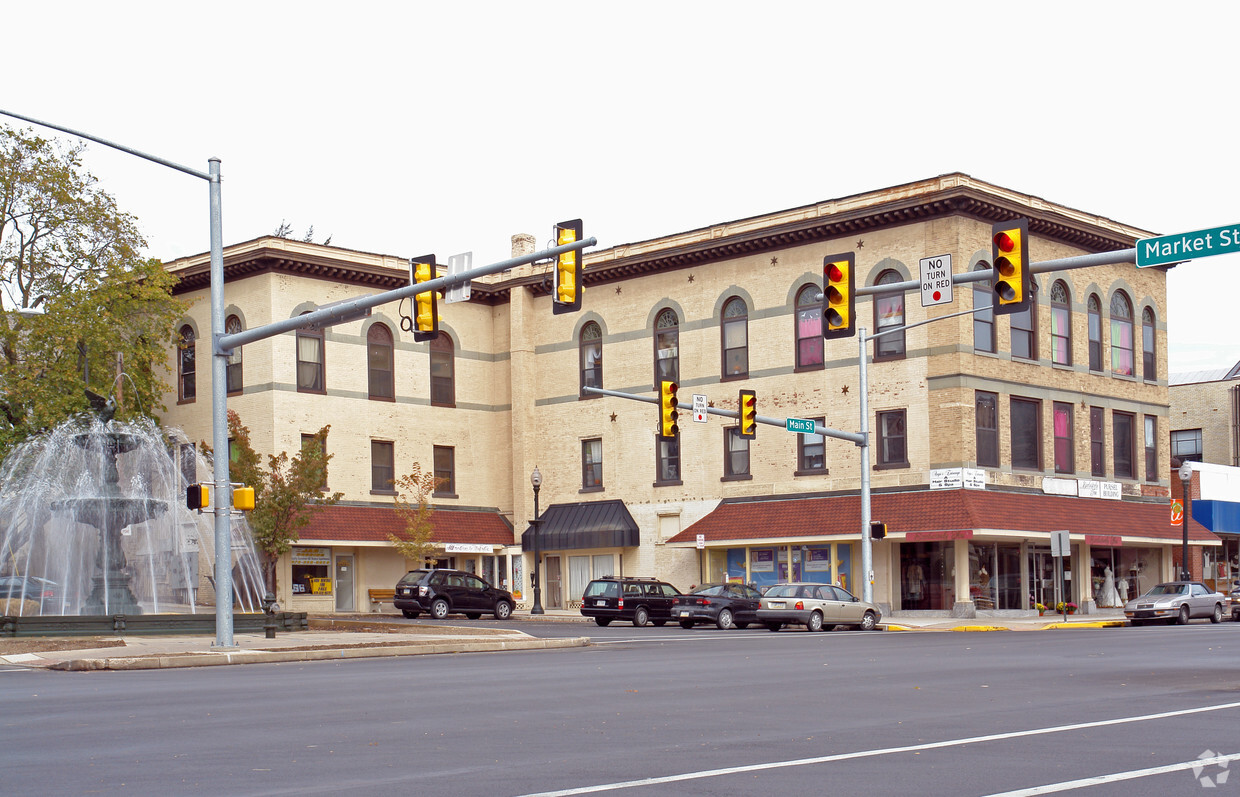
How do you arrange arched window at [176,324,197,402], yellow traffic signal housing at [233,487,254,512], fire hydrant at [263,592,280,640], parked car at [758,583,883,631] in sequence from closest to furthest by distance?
yellow traffic signal housing at [233,487,254,512] → fire hydrant at [263,592,280,640] → parked car at [758,583,883,631] → arched window at [176,324,197,402]

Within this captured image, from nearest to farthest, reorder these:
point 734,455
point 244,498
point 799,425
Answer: point 244,498 → point 799,425 → point 734,455

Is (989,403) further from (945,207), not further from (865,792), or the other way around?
(865,792)

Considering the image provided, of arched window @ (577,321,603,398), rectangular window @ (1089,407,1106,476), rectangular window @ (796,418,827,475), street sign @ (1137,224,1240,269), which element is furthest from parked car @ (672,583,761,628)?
street sign @ (1137,224,1240,269)

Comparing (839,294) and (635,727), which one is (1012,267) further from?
(635,727)

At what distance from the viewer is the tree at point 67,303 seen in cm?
4275

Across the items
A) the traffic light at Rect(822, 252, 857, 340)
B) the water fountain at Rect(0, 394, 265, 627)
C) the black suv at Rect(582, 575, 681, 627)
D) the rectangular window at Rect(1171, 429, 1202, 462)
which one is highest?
the traffic light at Rect(822, 252, 857, 340)

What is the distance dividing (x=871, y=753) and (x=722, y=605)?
91.5 feet

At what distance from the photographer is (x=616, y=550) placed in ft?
168

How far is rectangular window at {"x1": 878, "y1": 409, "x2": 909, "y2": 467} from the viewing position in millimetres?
44250

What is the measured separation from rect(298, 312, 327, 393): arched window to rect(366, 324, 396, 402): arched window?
194cm

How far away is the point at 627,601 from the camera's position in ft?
135

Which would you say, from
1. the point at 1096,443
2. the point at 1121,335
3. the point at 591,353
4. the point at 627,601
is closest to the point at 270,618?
the point at 627,601

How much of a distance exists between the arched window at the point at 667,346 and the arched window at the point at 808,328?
4.90 metres

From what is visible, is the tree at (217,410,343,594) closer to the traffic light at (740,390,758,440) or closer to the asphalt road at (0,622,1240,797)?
the traffic light at (740,390,758,440)
